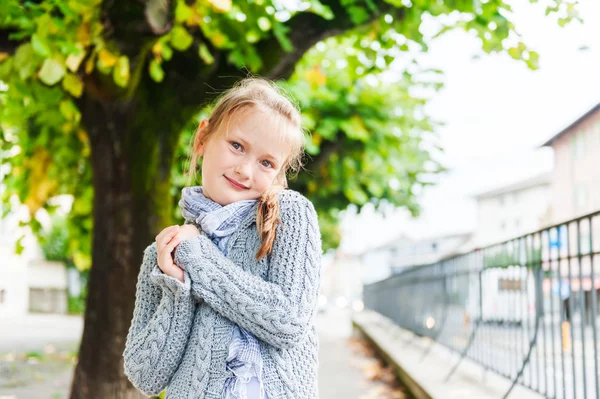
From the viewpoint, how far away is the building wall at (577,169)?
418 centimetres

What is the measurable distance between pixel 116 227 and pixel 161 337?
11.6ft

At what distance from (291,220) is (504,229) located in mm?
22796

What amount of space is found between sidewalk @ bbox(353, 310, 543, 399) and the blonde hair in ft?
11.2

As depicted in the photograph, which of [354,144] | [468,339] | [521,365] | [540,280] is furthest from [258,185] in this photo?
[354,144]

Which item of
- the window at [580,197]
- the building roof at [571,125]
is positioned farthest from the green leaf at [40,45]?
the building roof at [571,125]

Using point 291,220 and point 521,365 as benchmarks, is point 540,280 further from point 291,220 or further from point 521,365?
point 291,220

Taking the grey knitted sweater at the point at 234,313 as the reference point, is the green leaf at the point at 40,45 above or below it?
above

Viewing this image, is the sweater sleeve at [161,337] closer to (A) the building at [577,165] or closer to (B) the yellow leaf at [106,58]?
(B) the yellow leaf at [106,58]

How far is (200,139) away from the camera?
6.82 feet

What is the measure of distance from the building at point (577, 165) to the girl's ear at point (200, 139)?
8.24 ft

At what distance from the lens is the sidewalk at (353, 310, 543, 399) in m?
5.10

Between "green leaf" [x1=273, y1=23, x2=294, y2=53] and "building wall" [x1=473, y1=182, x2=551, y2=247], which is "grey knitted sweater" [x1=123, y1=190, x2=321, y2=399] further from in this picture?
"building wall" [x1=473, y1=182, x2=551, y2=247]

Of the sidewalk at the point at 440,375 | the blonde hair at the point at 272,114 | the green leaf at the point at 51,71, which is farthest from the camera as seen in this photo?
the sidewalk at the point at 440,375

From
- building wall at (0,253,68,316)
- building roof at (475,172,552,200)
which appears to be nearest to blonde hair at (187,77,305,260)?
building roof at (475,172,552,200)
